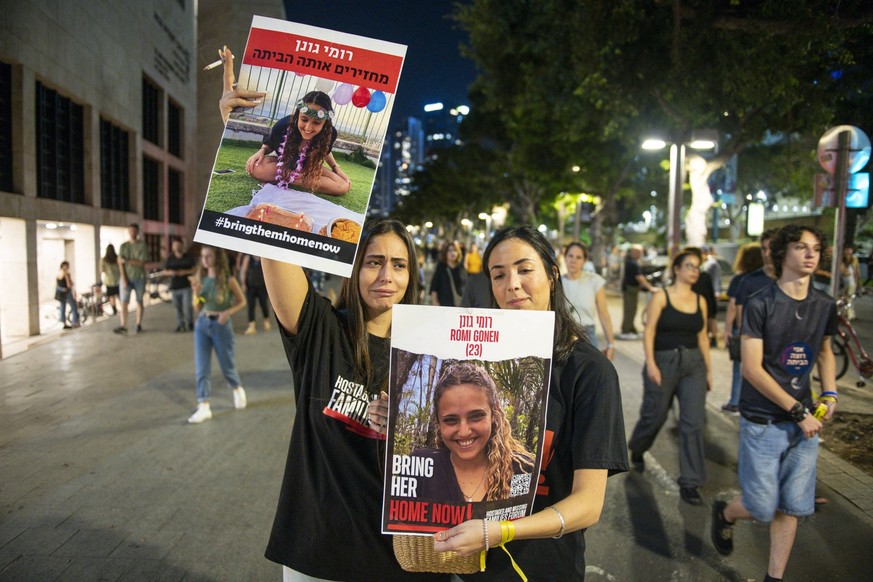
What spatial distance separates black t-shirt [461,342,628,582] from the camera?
1.85 meters

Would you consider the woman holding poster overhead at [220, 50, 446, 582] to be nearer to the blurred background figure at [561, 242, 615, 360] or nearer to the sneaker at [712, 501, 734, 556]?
the sneaker at [712, 501, 734, 556]

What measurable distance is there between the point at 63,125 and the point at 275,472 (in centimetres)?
1471

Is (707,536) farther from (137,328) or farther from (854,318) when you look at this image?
(137,328)

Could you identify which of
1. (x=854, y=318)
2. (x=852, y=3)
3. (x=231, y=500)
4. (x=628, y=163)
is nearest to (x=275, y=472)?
(x=231, y=500)

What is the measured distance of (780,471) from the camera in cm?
360

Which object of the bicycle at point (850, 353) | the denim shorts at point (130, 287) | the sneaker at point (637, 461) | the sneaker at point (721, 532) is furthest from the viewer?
the denim shorts at point (130, 287)

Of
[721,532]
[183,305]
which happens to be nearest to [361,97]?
[721,532]

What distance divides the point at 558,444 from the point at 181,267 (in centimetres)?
1233

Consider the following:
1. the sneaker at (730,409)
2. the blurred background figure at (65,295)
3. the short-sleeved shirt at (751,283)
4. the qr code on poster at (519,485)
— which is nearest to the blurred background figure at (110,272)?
the blurred background figure at (65,295)

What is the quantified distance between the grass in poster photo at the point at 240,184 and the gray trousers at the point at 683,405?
410 centimetres

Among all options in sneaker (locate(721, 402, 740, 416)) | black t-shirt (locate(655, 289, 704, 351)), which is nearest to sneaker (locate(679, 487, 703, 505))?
black t-shirt (locate(655, 289, 704, 351))

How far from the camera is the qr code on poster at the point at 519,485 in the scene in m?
1.69

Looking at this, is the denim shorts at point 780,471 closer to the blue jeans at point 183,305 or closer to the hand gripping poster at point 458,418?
the hand gripping poster at point 458,418

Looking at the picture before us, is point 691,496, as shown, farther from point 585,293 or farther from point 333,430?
point 333,430
